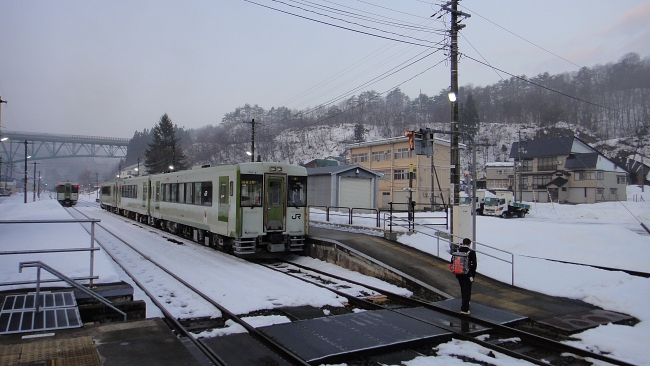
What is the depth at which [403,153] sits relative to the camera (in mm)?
45312

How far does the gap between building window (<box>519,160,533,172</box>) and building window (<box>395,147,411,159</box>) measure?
26070mm

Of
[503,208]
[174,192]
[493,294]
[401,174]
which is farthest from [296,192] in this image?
[401,174]

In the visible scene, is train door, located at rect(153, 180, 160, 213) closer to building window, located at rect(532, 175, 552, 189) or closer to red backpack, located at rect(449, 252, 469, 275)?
red backpack, located at rect(449, 252, 469, 275)

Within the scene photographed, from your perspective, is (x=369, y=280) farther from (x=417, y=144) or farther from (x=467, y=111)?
(x=467, y=111)

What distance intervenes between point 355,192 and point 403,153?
13233 mm

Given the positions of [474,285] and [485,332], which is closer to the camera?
[485,332]

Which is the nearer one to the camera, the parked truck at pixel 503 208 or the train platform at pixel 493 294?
the train platform at pixel 493 294

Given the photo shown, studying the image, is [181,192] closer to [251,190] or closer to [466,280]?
[251,190]

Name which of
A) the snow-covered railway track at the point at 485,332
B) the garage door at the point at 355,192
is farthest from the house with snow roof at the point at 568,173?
the snow-covered railway track at the point at 485,332

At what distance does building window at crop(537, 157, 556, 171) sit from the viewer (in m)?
59.4

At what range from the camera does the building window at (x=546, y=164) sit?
59375 mm

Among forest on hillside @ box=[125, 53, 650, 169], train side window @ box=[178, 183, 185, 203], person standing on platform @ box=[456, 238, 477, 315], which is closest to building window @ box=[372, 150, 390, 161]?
forest on hillside @ box=[125, 53, 650, 169]

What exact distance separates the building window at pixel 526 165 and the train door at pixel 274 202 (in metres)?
56.3

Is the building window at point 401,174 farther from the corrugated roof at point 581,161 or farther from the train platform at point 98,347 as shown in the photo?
the train platform at point 98,347
